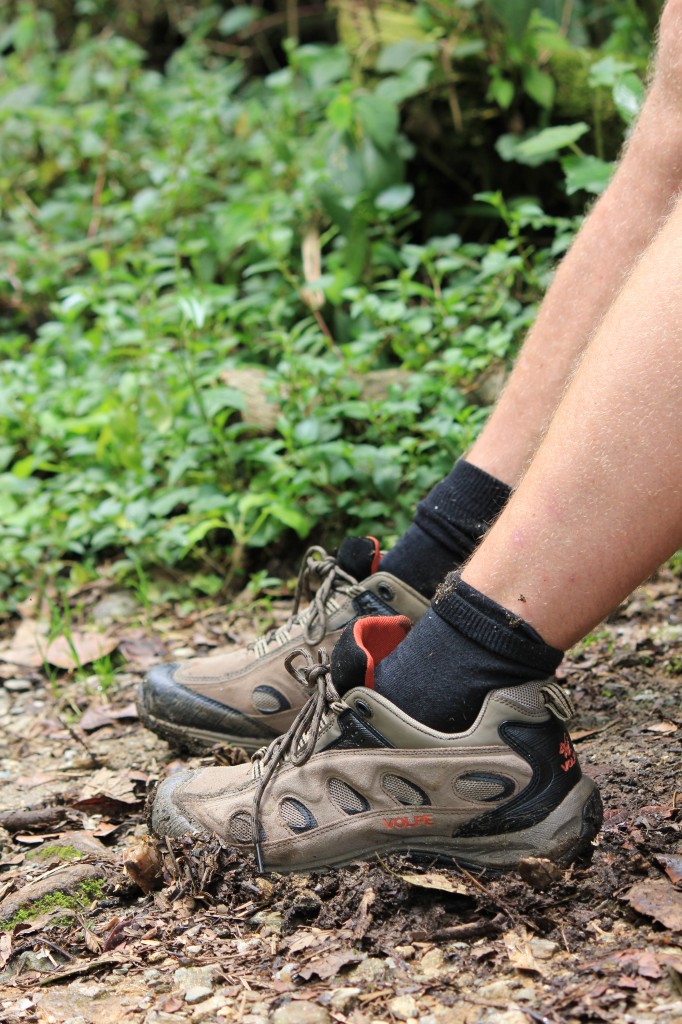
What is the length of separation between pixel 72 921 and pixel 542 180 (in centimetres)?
318

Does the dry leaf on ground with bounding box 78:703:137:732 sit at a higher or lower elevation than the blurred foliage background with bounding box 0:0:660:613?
lower

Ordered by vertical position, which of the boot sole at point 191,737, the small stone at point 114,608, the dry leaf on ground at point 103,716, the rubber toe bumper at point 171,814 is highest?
the rubber toe bumper at point 171,814

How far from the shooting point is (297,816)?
152 cm

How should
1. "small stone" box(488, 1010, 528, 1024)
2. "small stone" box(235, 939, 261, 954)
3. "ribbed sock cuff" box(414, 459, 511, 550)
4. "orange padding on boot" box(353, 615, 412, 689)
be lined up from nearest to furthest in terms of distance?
"small stone" box(488, 1010, 528, 1024), "small stone" box(235, 939, 261, 954), "orange padding on boot" box(353, 615, 412, 689), "ribbed sock cuff" box(414, 459, 511, 550)

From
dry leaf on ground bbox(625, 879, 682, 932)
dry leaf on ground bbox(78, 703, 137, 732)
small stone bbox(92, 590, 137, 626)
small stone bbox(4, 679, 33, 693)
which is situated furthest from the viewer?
small stone bbox(92, 590, 137, 626)

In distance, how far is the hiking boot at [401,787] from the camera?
1432mm

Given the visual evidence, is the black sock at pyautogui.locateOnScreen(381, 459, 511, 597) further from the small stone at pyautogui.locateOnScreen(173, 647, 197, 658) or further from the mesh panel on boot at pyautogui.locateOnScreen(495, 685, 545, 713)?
the small stone at pyautogui.locateOnScreen(173, 647, 197, 658)

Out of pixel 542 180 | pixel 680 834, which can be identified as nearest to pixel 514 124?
pixel 542 180

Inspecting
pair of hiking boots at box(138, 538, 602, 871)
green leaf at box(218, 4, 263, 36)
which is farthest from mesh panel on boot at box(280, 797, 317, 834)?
green leaf at box(218, 4, 263, 36)

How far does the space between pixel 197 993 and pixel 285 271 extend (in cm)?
242

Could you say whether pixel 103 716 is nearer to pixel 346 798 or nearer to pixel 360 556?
pixel 360 556

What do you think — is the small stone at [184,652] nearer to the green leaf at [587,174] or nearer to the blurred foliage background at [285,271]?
the blurred foliage background at [285,271]

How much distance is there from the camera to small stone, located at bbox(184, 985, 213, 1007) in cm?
129

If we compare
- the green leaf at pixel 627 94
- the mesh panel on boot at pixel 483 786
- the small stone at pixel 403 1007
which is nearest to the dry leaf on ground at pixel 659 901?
the mesh panel on boot at pixel 483 786
